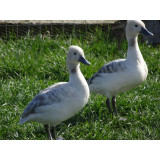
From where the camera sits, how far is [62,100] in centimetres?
432

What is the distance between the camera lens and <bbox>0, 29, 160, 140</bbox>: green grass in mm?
4734

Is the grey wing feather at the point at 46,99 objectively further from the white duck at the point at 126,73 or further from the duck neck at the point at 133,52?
the duck neck at the point at 133,52

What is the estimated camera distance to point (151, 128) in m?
4.88

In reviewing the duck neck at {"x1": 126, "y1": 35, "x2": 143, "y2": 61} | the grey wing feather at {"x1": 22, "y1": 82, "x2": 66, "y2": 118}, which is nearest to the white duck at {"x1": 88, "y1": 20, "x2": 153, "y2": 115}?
the duck neck at {"x1": 126, "y1": 35, "x2": 143, "y2": 61}

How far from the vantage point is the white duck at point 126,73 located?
16.6 ft

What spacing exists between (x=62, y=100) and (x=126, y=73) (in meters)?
1.18

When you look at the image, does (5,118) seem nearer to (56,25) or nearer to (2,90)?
(2,90)

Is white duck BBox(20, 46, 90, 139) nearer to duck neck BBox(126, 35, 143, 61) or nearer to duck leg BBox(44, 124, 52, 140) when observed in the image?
duck leg BBox(44, 124, 52, 140)

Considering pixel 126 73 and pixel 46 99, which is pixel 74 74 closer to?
pixel 46 99

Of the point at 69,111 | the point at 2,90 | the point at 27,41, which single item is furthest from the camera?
the point at 27,41

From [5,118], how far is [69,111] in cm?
110

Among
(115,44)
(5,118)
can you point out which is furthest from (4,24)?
(5,118)

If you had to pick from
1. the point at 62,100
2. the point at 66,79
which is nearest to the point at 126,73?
the point at 62,100

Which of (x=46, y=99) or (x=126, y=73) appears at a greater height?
(x=126, y=73)
